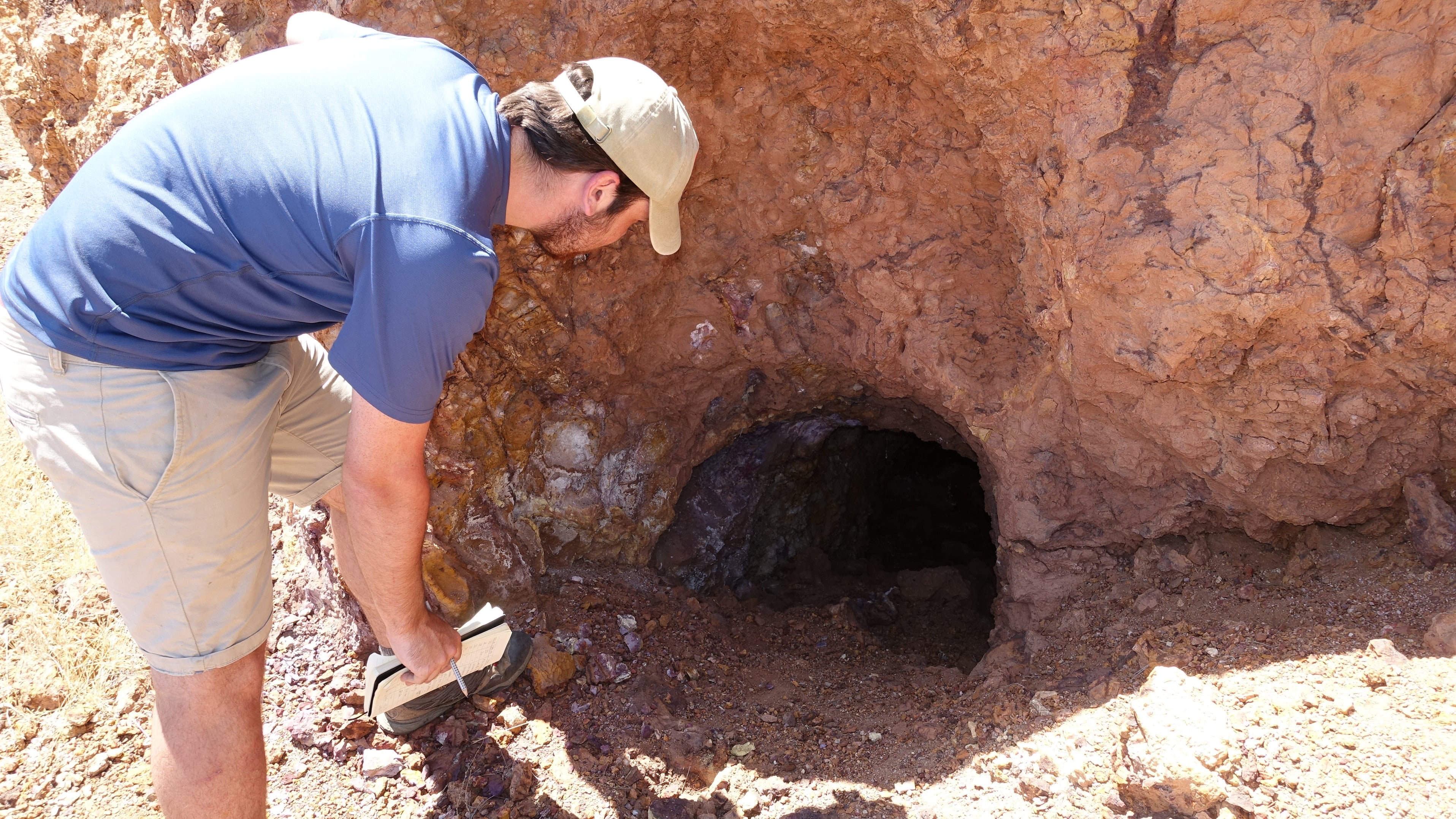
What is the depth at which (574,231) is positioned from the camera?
189cm

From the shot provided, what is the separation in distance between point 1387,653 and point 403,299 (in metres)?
2.26

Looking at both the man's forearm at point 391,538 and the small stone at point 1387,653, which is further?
the small stone at point 1387,653

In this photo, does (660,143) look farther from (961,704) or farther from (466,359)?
(961,704)

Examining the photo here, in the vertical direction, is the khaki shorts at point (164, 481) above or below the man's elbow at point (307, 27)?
below

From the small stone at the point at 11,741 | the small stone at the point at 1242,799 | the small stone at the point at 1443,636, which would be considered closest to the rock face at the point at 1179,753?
the small stone at the point at 1242,799

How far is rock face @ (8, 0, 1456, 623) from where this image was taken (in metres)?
2.06

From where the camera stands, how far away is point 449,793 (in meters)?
2.33

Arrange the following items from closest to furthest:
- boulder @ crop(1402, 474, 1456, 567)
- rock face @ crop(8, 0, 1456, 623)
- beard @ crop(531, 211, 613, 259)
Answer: beard @ crop(531, 211, 613, 259) → rock face @ crop(8, 0, 1456, 623) → boulder @ crop(1402, 474, 1456, 567)

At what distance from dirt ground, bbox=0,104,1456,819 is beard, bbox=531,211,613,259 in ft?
4.50

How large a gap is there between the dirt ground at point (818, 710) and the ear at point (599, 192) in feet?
4.90

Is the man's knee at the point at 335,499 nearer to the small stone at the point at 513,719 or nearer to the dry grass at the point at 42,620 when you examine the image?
the small stone at the point at 513,719

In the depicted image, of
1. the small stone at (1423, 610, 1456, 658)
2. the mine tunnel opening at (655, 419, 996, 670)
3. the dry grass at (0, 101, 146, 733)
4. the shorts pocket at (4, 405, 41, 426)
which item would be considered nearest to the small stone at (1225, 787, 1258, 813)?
the small stone at (1423, 610, 1456, 658)

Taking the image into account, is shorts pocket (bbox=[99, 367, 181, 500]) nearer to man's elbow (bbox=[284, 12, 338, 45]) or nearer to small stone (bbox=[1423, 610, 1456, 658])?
man's elbow (bbox=[284, 12, 338, 45])

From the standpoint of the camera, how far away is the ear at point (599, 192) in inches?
70.4
